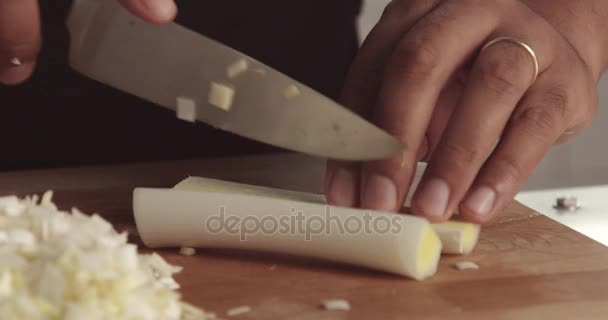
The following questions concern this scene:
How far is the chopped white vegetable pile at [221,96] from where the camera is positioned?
138cm

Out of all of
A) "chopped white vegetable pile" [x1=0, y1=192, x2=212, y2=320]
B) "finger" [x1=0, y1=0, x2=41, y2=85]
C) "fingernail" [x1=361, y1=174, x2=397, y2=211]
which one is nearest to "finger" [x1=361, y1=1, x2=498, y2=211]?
"fingernail" [x1=361, y1=174, x2=397, y2=211]

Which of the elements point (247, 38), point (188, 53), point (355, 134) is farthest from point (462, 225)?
point (247, 38)

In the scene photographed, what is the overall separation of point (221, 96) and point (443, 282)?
0.46 metres

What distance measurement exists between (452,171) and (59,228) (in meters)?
0.56

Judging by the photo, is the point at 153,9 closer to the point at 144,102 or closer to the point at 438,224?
the point at 438,224

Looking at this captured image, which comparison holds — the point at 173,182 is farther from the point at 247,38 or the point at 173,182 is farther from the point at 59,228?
the point at 59,228

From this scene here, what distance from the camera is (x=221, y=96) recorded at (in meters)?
1.39

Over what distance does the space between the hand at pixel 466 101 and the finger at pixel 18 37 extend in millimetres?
500

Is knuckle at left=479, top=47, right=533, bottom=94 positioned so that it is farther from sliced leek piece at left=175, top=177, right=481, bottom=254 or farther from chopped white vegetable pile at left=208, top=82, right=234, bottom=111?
chopped white vegetable pile at left=208, top=82, right=234, bottom=111

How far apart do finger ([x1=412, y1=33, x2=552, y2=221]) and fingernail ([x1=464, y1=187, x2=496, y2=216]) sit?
0.05 feet

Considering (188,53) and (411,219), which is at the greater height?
(188,53)

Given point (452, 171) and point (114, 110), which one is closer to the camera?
point (452, 171)

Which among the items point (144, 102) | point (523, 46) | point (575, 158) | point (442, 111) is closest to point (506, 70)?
point (523, 46)

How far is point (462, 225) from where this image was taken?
4.18ft
